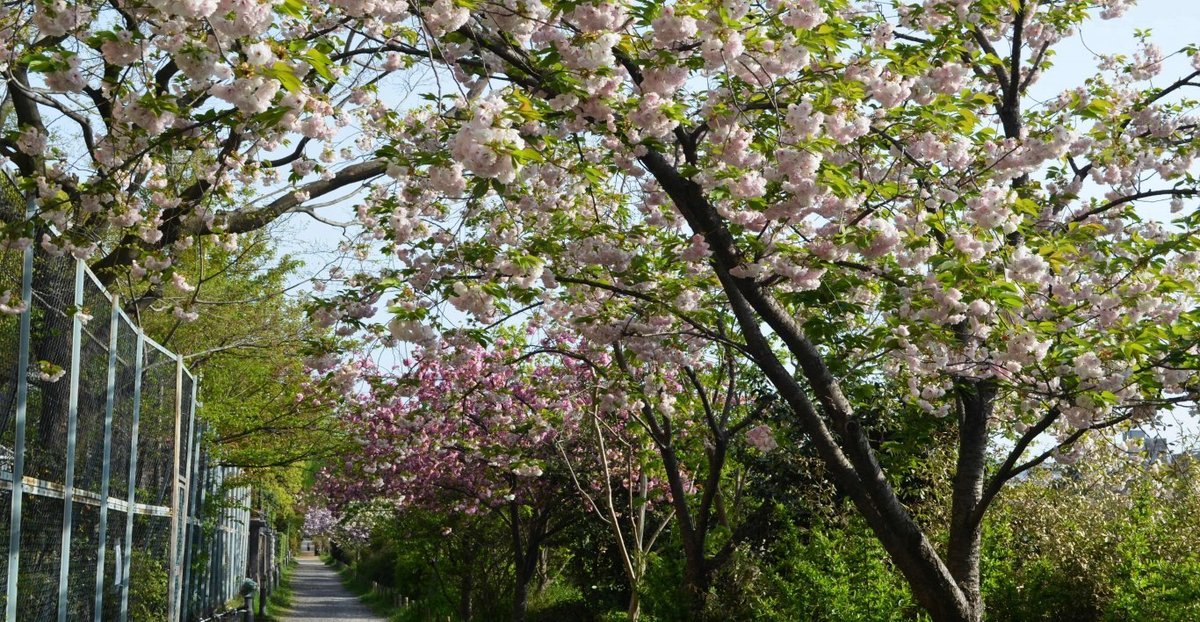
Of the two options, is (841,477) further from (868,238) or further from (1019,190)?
(1019,190)

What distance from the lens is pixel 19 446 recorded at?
4.86 metres

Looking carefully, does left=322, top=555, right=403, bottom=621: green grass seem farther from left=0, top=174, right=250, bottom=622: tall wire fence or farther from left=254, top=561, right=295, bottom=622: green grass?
left=0, top=174, right=250, bottom=622: tall wire fence

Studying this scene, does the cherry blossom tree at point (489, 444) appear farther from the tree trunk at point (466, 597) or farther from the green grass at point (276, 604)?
the green grass at point (276, 604)


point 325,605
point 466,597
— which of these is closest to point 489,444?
point 466,597

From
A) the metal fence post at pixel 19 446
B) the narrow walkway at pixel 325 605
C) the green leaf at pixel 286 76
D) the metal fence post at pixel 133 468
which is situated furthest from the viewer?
the narrow walkway at pixel 325 605

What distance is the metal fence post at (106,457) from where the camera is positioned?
718 cm

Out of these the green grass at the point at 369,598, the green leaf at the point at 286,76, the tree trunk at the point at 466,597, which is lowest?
the green grass at the point at 369,598

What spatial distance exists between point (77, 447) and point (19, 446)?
176 centimetres

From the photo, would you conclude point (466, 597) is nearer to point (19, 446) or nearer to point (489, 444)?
point (489, 444)

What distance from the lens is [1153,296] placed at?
670 centimetres

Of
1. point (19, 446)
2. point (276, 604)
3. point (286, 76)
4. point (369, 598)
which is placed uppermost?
point (286, 76)

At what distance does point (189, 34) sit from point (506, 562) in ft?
52.4

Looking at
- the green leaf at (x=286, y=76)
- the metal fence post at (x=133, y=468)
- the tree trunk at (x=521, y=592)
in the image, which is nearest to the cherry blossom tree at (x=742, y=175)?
the green leaf at (x=286, y=76)

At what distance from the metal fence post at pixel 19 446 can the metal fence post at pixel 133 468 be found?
10.4 feet
